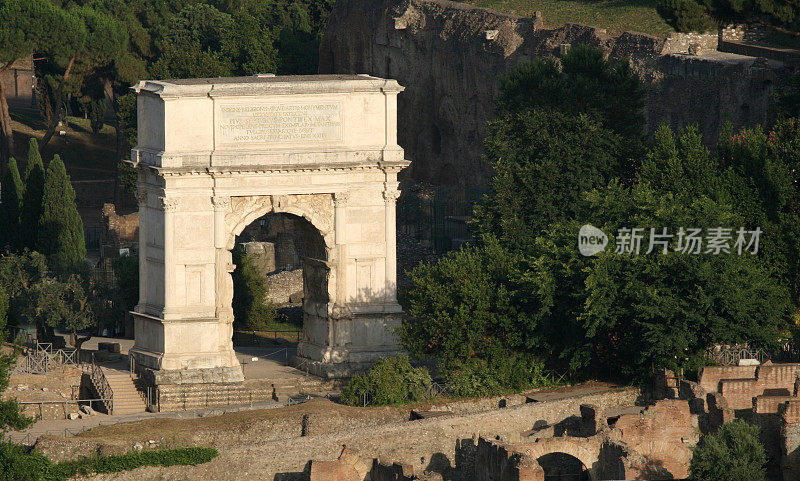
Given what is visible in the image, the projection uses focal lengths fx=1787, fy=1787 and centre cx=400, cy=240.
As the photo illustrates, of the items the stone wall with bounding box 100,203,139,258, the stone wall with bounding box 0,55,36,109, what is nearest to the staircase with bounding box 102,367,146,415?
the stone wall with bounding box 100,203,139,258

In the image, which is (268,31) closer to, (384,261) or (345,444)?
(384,261)

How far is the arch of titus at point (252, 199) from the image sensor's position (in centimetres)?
4947

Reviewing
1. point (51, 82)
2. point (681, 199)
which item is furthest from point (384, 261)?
point (51, 82)

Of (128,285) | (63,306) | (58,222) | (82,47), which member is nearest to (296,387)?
(63,306)

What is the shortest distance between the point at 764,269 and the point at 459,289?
8.52m

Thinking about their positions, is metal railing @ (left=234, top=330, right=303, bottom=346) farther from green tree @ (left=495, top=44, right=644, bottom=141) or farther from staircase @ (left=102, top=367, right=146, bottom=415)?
green tree @ (left=495, top=44, right=644, bottom=141)

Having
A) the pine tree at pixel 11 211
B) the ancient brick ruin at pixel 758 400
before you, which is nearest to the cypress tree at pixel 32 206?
the pine tree at pixel 11 211

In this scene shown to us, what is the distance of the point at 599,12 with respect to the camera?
7931 centimetres

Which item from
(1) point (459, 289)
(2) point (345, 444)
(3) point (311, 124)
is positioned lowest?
(2) point (345, 444)

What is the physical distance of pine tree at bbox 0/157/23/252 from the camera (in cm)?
6544

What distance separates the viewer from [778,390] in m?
46.3

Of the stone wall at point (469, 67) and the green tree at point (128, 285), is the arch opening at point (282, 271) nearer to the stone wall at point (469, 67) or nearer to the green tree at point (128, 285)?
the green tree at point (128, 285)

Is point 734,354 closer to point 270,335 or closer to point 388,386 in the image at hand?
point 388,386

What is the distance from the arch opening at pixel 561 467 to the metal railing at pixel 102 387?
40.4 ft
